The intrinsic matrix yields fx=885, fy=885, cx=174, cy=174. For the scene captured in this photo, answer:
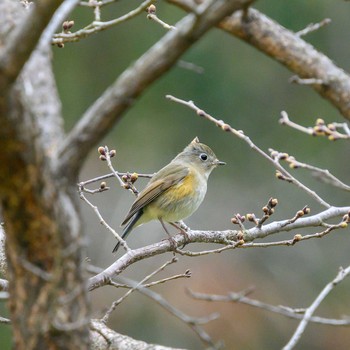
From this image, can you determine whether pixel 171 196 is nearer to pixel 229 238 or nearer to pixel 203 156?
pixel 203 156

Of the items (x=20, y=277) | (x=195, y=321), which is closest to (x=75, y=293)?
(x=20, y=277)

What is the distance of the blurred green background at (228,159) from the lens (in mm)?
12719

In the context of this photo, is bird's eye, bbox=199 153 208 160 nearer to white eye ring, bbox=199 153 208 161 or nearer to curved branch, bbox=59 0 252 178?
white eye ring, bbox=199 153 208 161

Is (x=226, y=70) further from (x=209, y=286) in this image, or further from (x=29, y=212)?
(x=29, y=212)

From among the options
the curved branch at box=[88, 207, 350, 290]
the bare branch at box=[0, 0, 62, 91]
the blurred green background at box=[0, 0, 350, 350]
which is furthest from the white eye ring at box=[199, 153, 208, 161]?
the blurred green background at box=[0, 0, 350, 350]

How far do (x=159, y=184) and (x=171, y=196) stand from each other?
15 centimetres

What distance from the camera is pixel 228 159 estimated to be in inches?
561

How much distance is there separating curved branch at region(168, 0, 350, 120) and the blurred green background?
9456mm

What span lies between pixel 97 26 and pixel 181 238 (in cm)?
190

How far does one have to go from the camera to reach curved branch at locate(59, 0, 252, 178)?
8.05 feet

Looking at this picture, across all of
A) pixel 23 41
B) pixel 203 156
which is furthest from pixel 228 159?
pixel 23 41

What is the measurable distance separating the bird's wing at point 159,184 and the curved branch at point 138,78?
3.86m

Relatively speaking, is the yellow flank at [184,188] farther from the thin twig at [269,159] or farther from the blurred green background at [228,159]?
the blurred green background at [228,159]

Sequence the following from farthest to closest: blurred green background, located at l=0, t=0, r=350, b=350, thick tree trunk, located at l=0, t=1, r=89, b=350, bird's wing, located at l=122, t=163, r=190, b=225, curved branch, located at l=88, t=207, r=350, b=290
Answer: blurred green background, located at l=0, t=0, r=350, b=350, bird's wing, located at l=122, t=163, r=190, b=225, curved branch, located at l=88, t=207, r=350, b=290, thick tree trunk, located at l=0, t=1, r=89, b=350
